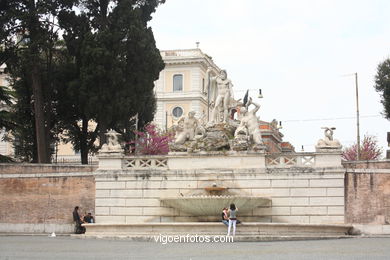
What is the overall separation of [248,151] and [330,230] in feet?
17.8

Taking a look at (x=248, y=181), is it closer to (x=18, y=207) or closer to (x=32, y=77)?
(x=18, y=207)

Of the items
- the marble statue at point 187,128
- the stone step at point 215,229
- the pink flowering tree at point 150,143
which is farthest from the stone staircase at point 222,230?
the pink flowering tree at point 150,143

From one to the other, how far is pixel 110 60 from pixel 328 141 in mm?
12028

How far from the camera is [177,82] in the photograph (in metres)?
70.3

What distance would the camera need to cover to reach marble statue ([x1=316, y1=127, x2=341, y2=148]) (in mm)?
31125

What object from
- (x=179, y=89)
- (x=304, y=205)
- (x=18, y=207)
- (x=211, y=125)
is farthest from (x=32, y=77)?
(x=179, y=89)

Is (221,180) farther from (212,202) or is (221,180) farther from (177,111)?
(177,111)

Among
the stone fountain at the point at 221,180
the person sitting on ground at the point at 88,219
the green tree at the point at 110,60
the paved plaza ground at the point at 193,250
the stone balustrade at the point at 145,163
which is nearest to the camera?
the paved plaza ground at the point at 193,250

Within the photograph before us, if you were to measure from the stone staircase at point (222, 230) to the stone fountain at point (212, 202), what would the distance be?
97.3 inches

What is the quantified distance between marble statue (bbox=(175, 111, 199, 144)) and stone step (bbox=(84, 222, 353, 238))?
20.3 feet

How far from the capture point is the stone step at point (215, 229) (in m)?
26.8

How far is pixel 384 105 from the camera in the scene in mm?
42625

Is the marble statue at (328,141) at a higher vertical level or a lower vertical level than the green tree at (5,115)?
lower

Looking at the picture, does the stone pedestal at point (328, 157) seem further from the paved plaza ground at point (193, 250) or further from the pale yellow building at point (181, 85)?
the pale yellow building at point (181, 85)
